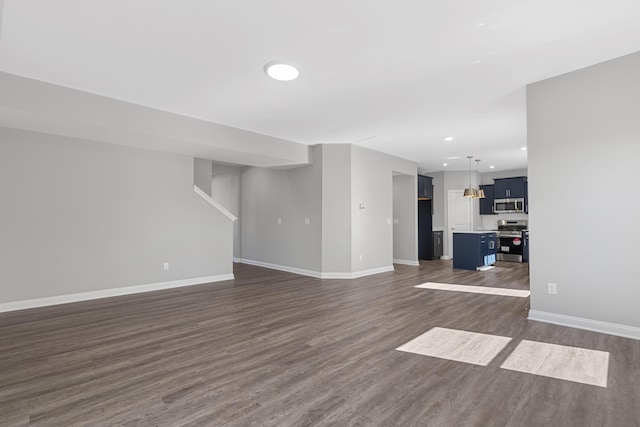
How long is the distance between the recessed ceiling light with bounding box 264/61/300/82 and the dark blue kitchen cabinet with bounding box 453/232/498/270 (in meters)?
5.86

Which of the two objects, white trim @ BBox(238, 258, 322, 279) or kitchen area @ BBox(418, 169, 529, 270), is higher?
kitchen area @ BBox(418, 169, 529, 270)

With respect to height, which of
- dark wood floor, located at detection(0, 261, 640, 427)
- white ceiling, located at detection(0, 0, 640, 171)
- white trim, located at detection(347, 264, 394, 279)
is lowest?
dark wood floor, located at detection(0, 261, 640, 427)

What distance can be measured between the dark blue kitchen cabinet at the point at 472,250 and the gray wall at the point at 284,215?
11.3ft

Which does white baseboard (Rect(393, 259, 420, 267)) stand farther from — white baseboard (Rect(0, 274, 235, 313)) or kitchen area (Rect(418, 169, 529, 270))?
white baseboard (Rect(0, 274, 235, 313))

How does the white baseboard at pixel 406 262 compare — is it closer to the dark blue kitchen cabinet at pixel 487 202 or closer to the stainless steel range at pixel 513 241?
the stainless steel range at pixel 513 241

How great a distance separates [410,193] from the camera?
332 inches

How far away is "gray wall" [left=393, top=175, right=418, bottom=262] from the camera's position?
833 cm

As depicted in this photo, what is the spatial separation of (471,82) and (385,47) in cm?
127

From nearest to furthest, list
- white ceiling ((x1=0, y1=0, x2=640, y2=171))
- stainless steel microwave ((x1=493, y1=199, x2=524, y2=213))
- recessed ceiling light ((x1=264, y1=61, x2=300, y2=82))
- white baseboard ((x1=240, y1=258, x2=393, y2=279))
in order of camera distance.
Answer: white ceiling ((x1=0, y1=0, x2=640, y2=171)) → recessed ceiling light ((x1=264, y1=61, x2=300, y2=82)) → white baseboard ((x1=240, y1=258, x2=393, y2=279)) → stainless steel microwave ((x1=493, y1=199, x2=524, y2=213))

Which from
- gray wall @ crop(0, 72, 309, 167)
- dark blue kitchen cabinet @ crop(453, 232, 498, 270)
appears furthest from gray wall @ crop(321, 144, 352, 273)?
dark blue kitchen cabinet @ crop(453, 232, 498, 270)

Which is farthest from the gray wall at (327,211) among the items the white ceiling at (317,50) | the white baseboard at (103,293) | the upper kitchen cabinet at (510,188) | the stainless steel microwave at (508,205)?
the stainless steel microwave at (508,205)

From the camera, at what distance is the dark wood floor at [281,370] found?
6.20 feet

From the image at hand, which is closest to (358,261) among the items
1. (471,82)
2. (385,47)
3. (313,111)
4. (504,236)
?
(313,111)

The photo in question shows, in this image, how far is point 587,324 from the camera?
3.23 meters
